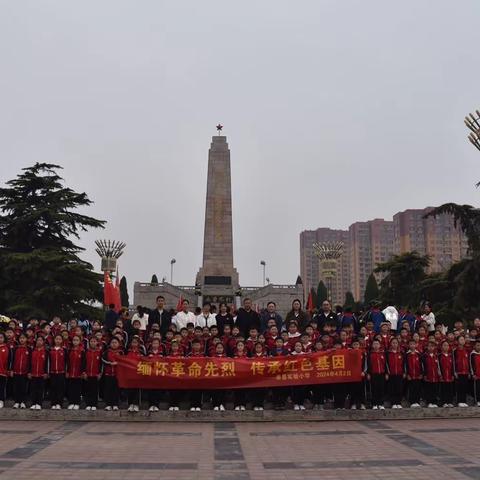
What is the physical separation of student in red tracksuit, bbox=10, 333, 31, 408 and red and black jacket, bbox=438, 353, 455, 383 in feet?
24.5

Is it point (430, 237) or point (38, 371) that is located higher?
point (430, 237)

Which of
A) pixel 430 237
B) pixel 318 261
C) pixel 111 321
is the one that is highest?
pixel 430 237

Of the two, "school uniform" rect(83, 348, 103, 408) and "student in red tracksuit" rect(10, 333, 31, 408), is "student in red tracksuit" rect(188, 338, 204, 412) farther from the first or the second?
"student in red tracksuit" rect(10, 333, 31, 408)

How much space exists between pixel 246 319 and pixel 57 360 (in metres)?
4.00

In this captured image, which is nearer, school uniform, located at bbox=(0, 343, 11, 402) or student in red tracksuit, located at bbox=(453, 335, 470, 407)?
school uniform, located at bbox=(0, 343, 11, 402)

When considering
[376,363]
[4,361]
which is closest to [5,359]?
[4,361]

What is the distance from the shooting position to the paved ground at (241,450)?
6.12 metres

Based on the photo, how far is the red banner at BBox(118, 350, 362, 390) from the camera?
10227mm

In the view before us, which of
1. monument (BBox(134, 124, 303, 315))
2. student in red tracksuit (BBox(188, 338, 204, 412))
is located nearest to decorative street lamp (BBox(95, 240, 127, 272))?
monument (BBox(134, 124, 303, 315))

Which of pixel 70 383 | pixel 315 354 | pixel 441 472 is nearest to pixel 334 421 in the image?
pixel 315 354

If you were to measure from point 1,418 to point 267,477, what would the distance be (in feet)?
19.3

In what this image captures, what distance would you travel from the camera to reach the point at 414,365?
34.7ft

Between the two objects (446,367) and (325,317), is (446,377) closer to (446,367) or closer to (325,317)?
(446,367)

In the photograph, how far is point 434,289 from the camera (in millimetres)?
22953
